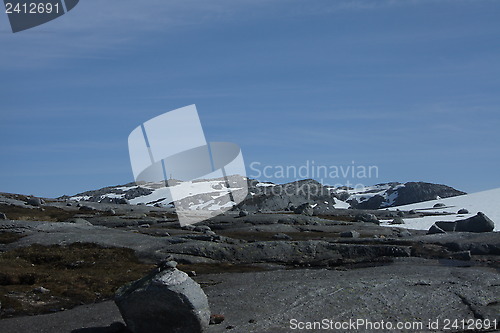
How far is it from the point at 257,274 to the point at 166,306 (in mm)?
16086

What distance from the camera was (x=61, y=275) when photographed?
4241cm

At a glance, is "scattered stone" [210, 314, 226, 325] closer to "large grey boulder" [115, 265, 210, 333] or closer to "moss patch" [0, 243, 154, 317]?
"large grey boulder" [115, 265, 210, 333]

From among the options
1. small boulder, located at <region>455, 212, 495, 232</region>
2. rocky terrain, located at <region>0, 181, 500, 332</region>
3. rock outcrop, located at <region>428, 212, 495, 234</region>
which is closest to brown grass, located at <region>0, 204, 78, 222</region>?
rocky terrain, located at <region>0, 181, 500, 332</region>

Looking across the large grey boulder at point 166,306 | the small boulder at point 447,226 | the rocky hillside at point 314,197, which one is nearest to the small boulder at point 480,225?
the small boulder at point 447,226

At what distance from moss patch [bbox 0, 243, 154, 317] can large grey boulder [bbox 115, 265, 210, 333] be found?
9416 millimetres

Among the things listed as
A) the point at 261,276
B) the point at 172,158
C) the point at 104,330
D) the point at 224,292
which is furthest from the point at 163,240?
the point at 104,330

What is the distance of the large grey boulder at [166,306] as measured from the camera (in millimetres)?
26906

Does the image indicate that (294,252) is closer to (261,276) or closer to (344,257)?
(344,257)

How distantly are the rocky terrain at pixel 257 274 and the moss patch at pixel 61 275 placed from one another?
0.28ft

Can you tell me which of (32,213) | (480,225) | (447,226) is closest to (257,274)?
(480,225)

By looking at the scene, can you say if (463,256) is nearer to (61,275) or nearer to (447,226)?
(447,226)

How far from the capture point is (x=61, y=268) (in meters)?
46.0

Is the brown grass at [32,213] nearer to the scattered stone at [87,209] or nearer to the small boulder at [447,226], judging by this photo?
the scattered stone at [87,209]

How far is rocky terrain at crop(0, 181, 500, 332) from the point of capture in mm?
30281
